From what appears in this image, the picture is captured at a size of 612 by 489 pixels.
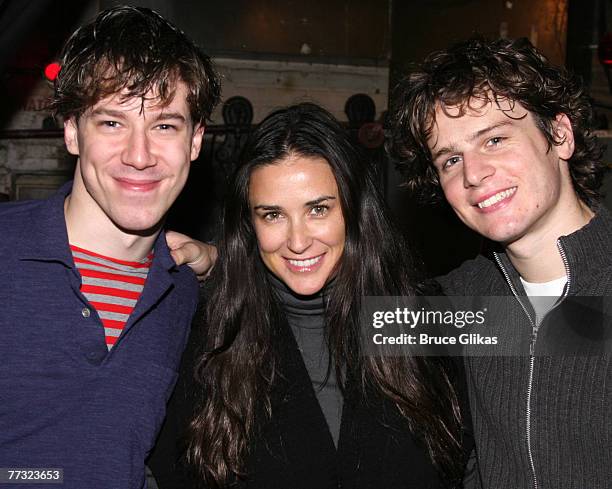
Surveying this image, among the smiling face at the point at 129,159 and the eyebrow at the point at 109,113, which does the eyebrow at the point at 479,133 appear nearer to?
the smiling face at the point at 129,159

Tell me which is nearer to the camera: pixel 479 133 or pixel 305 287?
pixel 479 133

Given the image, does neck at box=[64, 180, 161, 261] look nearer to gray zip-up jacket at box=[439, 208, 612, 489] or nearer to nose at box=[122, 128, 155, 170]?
nose at box=[122, 128, 155, 170]

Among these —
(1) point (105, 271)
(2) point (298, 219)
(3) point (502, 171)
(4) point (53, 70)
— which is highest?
(4) point (53, 70)

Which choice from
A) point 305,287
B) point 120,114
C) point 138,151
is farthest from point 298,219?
point 120,114

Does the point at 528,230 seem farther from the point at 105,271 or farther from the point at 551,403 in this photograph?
the point at 105,271

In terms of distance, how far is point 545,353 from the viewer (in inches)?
79.5

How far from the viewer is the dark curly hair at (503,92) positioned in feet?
7.23

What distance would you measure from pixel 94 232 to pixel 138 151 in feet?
1.01

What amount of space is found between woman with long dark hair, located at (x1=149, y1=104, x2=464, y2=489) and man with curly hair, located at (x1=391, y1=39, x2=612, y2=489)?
0.23m

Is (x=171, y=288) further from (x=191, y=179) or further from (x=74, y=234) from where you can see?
(x=191, y=179)

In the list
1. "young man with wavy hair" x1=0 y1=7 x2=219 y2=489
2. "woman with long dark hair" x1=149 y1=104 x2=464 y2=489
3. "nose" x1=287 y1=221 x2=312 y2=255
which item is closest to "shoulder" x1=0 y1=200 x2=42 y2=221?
"young man with wavy hair" x1=0 y1=7 x2=219 y2=489

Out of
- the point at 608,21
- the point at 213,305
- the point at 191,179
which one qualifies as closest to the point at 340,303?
the point at 213,305

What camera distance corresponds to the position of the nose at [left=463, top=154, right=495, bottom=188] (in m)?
2.08

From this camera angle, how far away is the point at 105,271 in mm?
2125
